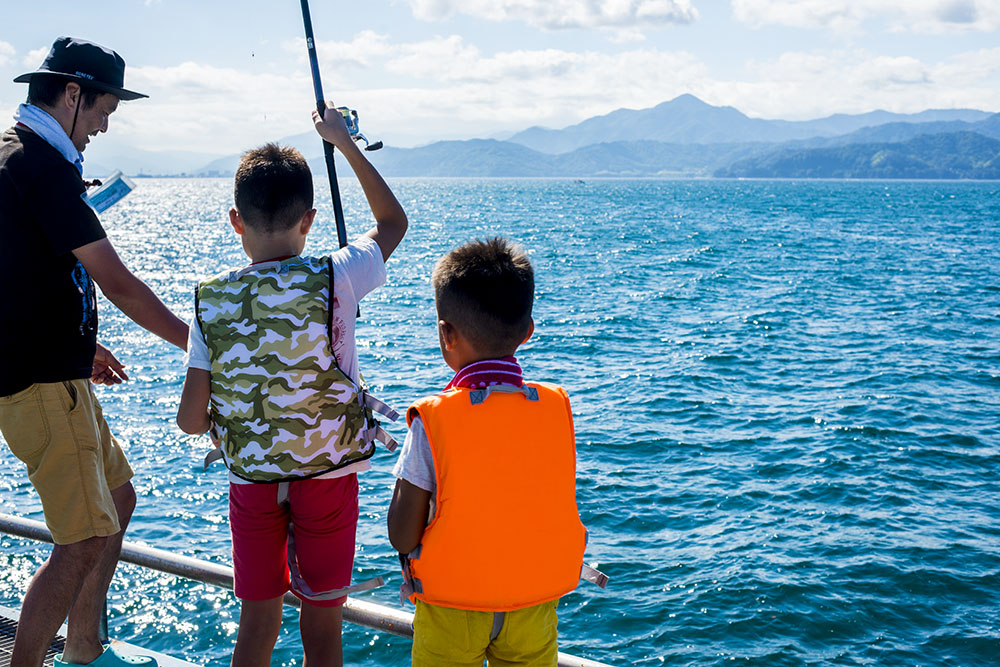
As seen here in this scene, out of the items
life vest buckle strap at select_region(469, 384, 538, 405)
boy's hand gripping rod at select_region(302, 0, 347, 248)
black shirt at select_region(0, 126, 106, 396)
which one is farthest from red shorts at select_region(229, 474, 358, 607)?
boy's hand gripping rod at select_region(302, 0, 347, 248)

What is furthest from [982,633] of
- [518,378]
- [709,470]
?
[518,378]

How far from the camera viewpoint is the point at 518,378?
238cm

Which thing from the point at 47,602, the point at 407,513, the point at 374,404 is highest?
the point at 374,404

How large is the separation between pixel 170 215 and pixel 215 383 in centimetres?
9580

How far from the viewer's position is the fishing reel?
302 centimetres

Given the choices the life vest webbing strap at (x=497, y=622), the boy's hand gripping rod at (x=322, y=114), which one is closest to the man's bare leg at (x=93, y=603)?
the boy's hand gripping rod at (x=322, y=114)

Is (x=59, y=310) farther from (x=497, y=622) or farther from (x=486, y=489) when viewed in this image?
(x=497, y=622)

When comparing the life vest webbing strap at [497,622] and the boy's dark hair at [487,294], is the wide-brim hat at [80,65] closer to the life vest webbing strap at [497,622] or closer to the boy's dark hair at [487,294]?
the boy's dark hair at [487,294]

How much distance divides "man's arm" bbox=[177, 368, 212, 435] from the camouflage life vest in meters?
0.03

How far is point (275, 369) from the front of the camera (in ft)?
8.21

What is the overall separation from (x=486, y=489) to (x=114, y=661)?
190 cm

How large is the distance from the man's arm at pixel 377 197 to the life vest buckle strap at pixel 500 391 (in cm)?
69

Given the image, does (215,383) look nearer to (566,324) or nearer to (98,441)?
(98,441)

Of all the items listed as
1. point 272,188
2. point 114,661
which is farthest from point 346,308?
point 114,661
